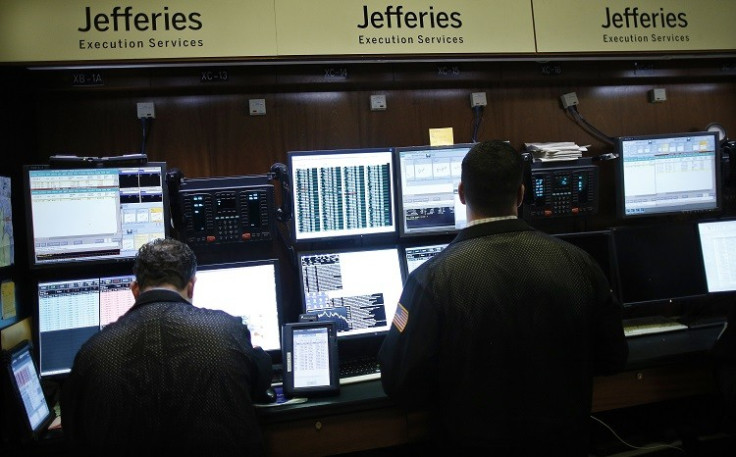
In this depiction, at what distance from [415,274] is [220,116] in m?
1.50

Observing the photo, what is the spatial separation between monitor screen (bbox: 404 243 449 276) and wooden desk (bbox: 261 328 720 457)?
0.62 metres

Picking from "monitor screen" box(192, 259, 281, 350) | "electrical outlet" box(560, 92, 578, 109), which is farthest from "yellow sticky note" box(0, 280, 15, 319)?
"electrical outlet" box(560, 92, 578, 109)

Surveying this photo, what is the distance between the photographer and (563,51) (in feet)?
8.18

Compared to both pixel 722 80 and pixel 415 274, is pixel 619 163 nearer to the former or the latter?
pixel 722 80

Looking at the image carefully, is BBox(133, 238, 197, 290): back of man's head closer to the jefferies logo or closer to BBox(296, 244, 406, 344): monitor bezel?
BBox(296, 244, 406, 344): monitor bezel

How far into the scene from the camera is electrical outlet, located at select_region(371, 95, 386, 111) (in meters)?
2.66

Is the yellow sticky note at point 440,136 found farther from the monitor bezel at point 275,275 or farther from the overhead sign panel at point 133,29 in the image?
the monitor bezel at point 275,275

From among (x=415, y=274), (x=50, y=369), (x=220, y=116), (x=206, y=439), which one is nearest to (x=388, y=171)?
(x=220, y=116)

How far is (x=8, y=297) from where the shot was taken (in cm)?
202

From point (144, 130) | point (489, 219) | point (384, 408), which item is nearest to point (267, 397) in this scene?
point (384, 408)

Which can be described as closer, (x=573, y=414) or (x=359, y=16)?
(x=573, y=414)

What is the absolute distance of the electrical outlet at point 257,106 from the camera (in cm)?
253

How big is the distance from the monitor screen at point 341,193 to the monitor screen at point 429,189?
0.06 metres

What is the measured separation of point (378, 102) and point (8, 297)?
1828 mm
